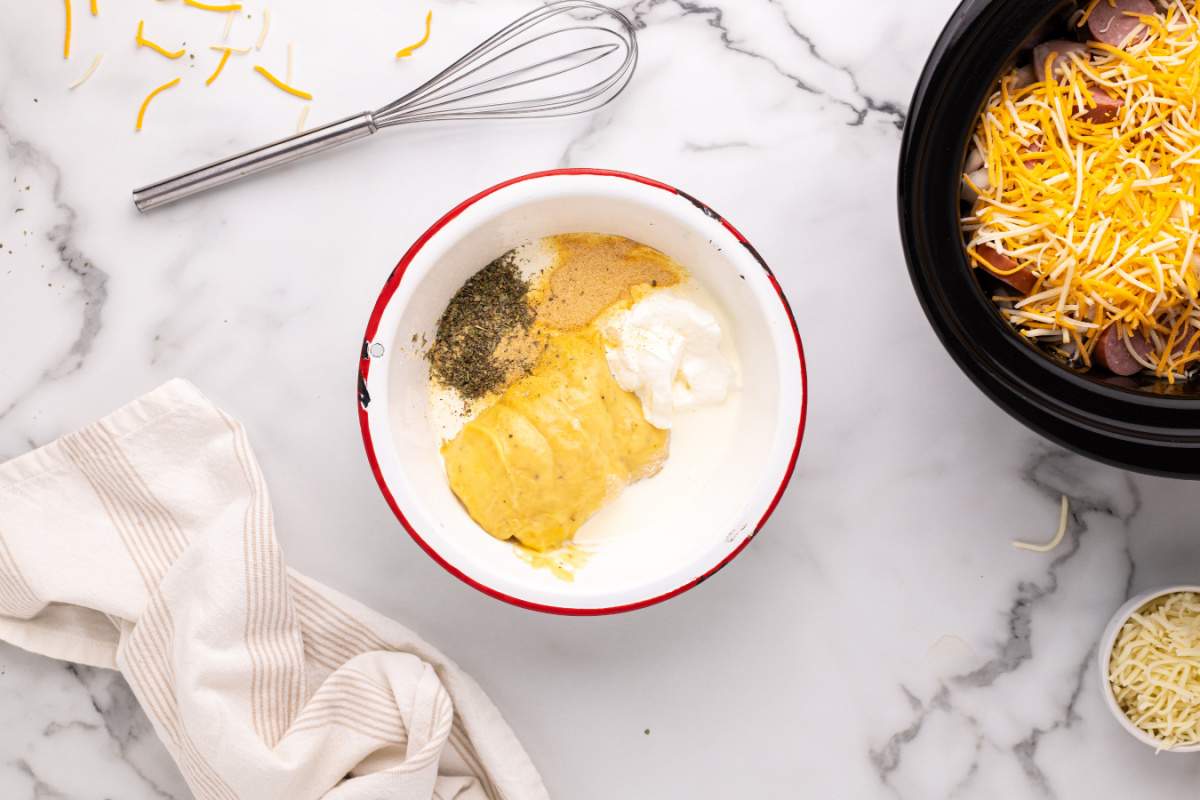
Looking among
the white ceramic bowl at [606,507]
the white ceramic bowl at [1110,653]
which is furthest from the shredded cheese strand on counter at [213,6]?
the white ceramic bowl at [1110,653]

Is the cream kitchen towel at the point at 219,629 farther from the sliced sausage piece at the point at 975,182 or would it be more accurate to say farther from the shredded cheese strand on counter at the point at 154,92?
the sliced sausage piece at the point at 975,182

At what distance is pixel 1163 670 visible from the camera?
3.77ft

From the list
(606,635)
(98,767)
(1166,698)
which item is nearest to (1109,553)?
(1166,698)

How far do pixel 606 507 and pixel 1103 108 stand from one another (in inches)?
26.1

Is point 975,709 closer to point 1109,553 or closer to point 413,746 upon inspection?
point 1109,553

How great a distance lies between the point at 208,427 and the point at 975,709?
1.02m

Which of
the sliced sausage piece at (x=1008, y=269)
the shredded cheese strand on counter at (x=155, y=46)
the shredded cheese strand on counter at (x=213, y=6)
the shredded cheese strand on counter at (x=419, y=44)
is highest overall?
the shredded cheese strand on counter at (x=213, y=6)

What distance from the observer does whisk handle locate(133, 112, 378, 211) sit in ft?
3.88

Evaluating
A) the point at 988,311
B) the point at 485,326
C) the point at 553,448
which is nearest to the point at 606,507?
the point at 553,448

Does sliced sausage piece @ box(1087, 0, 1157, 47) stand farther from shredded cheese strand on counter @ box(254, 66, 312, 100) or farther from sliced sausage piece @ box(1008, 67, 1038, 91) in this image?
shredded cheese strand on counter @ box(254, 66, 312, 100)

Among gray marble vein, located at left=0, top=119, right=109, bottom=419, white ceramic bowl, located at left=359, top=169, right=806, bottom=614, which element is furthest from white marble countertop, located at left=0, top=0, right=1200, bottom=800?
white ceramic bowl, located at left=359, top=169, right=806, bottom=614

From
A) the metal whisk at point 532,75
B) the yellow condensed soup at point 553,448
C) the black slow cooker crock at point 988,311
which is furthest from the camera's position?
the metal whisk at point 532,75

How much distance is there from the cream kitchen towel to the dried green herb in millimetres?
281

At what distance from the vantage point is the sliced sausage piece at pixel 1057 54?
97 centimetres
